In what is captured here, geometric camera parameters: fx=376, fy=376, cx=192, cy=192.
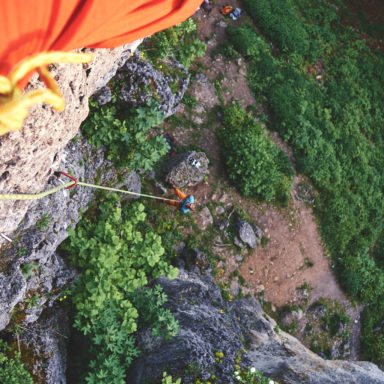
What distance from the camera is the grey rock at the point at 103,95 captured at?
6.27 m

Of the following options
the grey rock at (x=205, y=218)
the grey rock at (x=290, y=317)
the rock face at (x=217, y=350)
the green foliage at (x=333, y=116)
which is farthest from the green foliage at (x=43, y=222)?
the green foliage at (x=333, y=116)

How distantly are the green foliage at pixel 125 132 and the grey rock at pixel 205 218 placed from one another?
3.83m

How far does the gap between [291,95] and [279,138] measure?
1730 mm

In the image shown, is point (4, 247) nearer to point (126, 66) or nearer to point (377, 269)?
point (126, 66)

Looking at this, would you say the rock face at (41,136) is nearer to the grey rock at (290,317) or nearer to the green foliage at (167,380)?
the green foliage at (167,380)

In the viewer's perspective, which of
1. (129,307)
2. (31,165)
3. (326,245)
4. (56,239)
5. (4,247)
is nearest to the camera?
(31,165)

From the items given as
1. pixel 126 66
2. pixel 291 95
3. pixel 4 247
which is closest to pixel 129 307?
pixel 4 247

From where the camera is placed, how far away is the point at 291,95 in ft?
44.6

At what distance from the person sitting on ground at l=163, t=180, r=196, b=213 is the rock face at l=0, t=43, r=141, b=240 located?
19.8 feet

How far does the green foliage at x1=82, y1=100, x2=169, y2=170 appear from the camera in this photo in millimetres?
6633

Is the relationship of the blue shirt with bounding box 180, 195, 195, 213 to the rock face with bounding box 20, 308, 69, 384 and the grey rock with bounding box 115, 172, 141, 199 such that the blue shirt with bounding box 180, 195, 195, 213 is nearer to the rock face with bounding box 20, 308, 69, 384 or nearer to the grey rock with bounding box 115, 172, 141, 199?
the grey rock with bounding box 115, 172, 141, 199

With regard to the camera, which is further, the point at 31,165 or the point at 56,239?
the point at 56,239

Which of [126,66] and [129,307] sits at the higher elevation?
[126,66]

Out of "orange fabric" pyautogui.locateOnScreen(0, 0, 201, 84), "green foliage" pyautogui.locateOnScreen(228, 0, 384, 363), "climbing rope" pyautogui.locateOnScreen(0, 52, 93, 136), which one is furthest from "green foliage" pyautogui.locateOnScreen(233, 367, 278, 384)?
"green foliage" pyautogui.locateOnScreen(228, 0, 384, 363)
